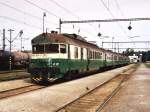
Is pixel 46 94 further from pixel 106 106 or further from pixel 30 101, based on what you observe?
pixel 106 106

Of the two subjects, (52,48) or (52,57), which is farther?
(52,48)

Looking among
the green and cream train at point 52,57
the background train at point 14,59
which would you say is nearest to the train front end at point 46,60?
the green and cream train at point 52,57

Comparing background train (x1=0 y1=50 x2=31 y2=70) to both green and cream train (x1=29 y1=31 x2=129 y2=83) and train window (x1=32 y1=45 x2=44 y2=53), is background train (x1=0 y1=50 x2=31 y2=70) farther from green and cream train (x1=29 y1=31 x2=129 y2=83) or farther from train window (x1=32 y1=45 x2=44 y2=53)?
train window (x1=32 y1=45 x2=44 y2=53)

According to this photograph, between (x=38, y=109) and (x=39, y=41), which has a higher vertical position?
(x=39, y=41)

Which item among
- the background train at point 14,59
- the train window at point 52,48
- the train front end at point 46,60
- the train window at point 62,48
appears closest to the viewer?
the train front end at point 46,60

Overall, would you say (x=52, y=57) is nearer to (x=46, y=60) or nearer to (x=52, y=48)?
(x=46, y=60)

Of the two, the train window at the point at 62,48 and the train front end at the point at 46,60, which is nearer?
the train front end at the point at 46,60

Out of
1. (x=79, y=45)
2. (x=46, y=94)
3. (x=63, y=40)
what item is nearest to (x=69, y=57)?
(x=63, y=40)

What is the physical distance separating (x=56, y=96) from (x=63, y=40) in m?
7.29

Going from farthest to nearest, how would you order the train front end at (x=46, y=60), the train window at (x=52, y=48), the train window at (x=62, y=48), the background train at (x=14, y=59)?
1. the background train at (x=14, y=59)
2. the train window at (x=62, y=48)
3. the train window at (x=52, y=48)
4. the train front end at (x=46, y=60)

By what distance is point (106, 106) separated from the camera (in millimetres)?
12023

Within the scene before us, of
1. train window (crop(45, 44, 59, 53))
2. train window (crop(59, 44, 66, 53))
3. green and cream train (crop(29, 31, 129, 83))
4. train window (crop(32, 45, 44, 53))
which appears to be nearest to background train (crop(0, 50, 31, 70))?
green and cream train (crop(29, 31, 129, 83))

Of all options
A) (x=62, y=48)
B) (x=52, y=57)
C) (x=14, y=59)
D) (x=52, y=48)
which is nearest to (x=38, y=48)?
(x=52, y=48)

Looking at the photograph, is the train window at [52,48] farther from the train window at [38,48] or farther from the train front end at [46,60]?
the train window at [38,48]
